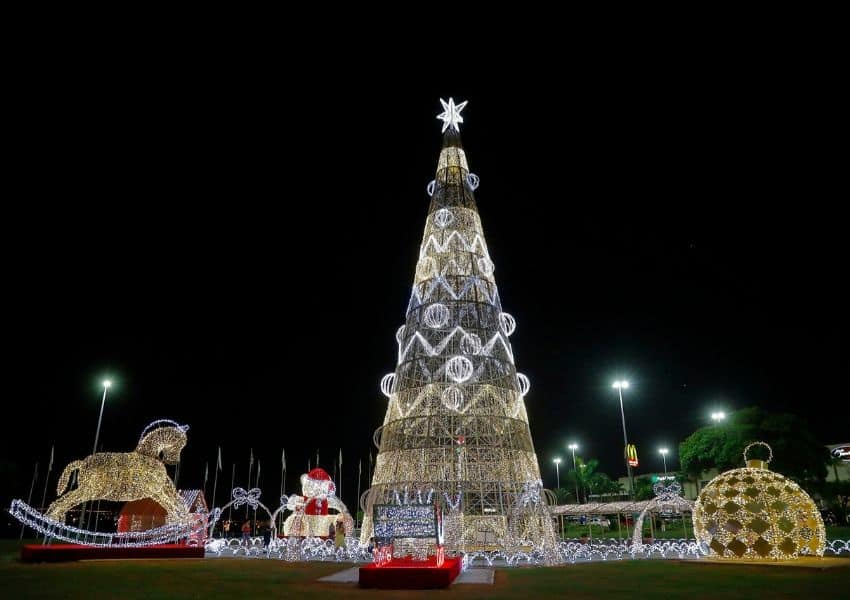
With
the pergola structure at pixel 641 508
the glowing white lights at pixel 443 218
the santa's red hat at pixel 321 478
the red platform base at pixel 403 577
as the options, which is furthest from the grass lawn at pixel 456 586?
the glowing white lights at pixel 443 218

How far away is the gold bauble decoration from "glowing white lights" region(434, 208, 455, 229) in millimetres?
13935

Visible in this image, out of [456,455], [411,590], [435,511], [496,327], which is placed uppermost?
[496,327]

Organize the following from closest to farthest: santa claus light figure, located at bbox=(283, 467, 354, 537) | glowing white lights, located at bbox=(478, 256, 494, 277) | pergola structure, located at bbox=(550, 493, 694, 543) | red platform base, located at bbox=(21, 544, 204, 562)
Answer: red platform base, located at bbox=(21, 544, 204, 562) < glowing white lights, located at bbox=(478, 256, 494, 277) < pergola structure, located at bbox=(550, 493, 694, 543) < santa claus light figure, located at bbox=(283, 467, 354, 537)

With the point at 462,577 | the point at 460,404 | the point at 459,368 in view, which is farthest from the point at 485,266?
the point at 462,577

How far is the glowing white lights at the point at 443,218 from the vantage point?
26172 millimetres

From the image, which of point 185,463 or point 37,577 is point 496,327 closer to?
point 37,577

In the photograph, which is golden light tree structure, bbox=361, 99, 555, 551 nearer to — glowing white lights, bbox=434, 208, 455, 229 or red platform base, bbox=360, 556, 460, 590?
glowing white lights, bbox=434, 208, 455, 229

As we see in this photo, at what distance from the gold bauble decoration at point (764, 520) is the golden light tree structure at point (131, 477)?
1990 cm

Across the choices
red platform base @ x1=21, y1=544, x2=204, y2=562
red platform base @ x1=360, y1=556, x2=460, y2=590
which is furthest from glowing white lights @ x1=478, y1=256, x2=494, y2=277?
red platform base @ x1=21, y1=544, x2=204, y2=562

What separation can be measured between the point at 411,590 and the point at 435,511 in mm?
2223

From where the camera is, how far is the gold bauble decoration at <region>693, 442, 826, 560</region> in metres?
17.9

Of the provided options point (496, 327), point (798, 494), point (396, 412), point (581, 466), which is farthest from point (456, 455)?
point (581, 466)

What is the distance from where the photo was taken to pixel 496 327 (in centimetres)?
2516

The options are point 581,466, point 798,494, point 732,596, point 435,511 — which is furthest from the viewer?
point 581,466
